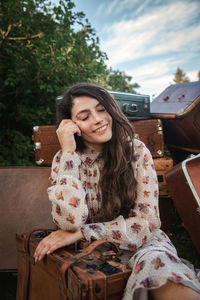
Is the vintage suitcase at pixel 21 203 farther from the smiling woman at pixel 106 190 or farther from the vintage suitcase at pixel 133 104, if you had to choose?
the vintage suitcase at pixel 133 104

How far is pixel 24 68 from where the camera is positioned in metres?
3.43

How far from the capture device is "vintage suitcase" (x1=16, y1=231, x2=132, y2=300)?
3.32 feet

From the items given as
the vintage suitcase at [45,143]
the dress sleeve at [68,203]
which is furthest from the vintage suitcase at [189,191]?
the vintage suitcase at [45,143]

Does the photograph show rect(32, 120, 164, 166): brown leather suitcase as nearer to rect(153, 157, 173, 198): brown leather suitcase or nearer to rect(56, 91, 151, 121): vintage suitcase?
rect(153, 157, 173, 198): brown leather suitcase

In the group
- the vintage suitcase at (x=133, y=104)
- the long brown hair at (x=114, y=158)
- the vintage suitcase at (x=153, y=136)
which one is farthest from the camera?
the vintage suitcase at (x=133, y=104)

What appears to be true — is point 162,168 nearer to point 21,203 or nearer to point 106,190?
point 106,190

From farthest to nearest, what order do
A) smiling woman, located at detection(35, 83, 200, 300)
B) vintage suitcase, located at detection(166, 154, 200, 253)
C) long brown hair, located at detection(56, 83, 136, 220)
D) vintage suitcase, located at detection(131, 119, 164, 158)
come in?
vintage suitcase, located at detection(131, 119, 164, 158) < vintage suitcase, located at detection(166, 154, 200, 253) < long brown hair, located at detection(56, 83, 136, 220) < smiling woman, located at detection(35, 83, 200, 300)

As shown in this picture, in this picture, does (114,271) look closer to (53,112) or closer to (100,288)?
(100,288)

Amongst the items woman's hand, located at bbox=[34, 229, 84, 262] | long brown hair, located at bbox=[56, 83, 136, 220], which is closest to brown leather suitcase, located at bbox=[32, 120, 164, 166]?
long brown hair, located at bbox=[56, 83, 136, 220]

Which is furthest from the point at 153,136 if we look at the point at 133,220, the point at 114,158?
the point at 133,220

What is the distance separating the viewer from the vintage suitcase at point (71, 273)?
1.01 m

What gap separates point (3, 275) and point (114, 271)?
1.47m

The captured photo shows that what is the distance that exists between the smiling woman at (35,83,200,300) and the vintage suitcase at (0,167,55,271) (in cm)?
54

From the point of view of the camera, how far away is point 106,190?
1771 millimetres
